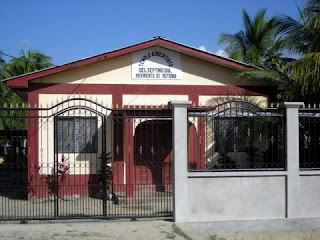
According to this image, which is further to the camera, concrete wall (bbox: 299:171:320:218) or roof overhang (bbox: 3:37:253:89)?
roof overhang (bbox: 3:37:253:89)

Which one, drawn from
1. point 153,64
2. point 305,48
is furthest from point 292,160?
point 153,64

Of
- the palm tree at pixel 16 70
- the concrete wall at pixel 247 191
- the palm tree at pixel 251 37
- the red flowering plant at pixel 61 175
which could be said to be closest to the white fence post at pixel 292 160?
the concrete wall at pixel 247 191

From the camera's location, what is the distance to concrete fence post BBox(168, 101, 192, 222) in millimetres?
8445

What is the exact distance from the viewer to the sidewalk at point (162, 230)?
7480 mm

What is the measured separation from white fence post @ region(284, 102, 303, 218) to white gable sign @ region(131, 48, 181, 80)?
491 cm

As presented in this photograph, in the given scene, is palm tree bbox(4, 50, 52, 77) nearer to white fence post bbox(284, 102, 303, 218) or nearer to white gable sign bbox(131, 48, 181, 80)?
white gable sign bbox(131, 48, 181, 80)

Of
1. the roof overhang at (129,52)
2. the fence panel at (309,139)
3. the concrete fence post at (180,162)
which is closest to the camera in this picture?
the concrete fence post at (180,162)

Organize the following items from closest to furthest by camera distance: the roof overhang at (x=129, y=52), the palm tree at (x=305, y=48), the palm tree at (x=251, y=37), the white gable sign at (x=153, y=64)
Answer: the palm tree at (x=305, y=48) < the roof overhang at (x=129, y=52) < the white gable sign at (x=153, y=64) < the palm tree at (x=251, y=37)

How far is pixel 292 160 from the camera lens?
8922mm

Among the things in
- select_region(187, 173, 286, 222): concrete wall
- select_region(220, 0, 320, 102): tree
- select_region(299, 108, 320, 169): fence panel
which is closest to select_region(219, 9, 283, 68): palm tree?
select_region(220, 0, 320, 102): tree

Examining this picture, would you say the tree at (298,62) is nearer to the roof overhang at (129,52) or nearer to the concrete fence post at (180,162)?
the roof overhang at (129,52)

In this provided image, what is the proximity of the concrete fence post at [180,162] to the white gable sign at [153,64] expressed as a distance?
4524 millimetres

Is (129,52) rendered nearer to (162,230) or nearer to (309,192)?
(162,230)

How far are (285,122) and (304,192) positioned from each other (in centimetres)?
158
